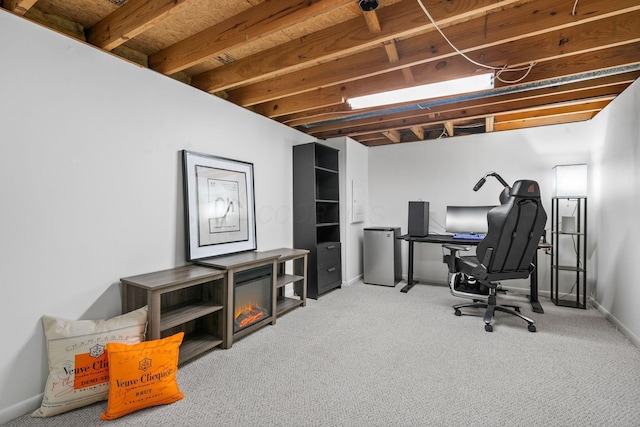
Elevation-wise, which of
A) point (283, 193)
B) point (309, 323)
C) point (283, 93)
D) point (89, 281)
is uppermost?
point (283, 93)

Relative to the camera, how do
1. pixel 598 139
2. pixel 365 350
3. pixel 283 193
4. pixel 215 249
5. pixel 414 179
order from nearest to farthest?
pixel 365 350, pixel 215 249, pixel 598 139, pixel 283 193, pixel 414 179

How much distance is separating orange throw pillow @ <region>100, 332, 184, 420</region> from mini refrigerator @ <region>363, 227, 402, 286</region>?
3.25 metres

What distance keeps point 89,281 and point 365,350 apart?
212 centimetres

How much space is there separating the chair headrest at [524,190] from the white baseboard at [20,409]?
3762 millimetres

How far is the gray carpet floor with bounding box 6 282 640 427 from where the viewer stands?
65.6 inches

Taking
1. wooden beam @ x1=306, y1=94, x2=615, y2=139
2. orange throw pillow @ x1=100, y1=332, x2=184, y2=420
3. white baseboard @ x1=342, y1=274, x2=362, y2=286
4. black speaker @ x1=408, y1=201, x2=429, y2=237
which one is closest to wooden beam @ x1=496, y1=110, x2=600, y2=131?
wooden beam @ x1=306, y1=94, x2=615, y2=139

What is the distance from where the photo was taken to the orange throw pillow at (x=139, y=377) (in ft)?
5.49

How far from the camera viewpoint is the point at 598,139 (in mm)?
3479

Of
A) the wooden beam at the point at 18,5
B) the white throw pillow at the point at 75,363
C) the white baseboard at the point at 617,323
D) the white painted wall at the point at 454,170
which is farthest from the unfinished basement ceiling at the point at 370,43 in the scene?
the white baseboard at the point at 617,323

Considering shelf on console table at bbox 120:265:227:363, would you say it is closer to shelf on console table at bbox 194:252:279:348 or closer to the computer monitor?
shelf on console table at bbox 194:252:279:348

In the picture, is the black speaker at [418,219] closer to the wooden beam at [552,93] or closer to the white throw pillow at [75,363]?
the wooden beam at [552,93]

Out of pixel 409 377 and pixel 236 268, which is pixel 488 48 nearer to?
pixel 409 377

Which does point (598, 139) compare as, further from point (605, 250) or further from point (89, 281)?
point (89, 281)

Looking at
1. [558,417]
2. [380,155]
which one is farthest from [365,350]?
[380,155]
